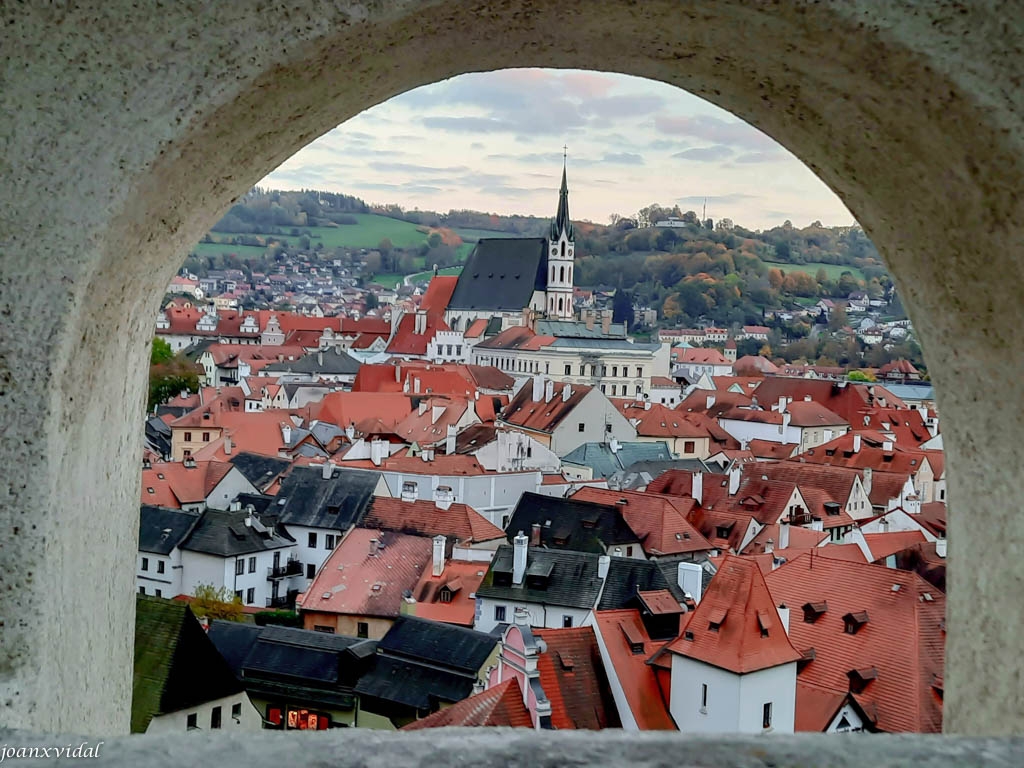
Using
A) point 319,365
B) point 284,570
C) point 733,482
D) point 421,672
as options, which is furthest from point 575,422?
point 319,365

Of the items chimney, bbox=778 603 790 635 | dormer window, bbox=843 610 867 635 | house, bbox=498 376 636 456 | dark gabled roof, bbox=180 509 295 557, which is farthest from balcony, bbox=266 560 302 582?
house, bbox=498 376 636 456

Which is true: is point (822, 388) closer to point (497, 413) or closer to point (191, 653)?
point (497, 413)

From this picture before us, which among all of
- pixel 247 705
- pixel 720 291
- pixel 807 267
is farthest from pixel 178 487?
pixel 807 267

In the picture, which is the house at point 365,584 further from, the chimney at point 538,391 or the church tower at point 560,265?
the church tower at point 560,265

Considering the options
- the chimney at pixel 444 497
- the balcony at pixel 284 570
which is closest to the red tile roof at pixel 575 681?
the chimney at pixel 444 497

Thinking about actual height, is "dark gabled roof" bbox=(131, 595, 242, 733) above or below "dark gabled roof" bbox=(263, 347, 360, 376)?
below

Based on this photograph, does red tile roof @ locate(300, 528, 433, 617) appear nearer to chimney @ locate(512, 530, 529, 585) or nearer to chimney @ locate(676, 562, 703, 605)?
chimney @ locate(512, 530, 529, 585)
